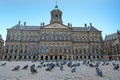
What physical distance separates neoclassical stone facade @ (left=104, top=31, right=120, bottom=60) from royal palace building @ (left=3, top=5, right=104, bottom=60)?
6689 millimetres

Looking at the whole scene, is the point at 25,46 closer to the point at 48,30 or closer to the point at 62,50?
the point at 48,30

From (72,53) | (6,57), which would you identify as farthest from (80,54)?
(6,57)

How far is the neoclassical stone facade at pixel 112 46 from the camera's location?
58.2m

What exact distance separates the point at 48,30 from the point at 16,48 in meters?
16.7

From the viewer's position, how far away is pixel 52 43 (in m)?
56.4

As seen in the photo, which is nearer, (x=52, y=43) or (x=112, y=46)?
(x=52, y=43)

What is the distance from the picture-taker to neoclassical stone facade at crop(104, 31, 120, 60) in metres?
58.2

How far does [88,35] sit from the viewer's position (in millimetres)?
61406

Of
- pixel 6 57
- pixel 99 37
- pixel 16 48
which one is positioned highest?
pixel 99 37

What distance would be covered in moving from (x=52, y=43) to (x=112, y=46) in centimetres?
3002

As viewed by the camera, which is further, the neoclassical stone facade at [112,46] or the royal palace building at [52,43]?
the neoclassical stone facade at [112,46]

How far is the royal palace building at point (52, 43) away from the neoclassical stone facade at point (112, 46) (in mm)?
6689

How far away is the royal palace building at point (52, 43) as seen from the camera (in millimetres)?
55500

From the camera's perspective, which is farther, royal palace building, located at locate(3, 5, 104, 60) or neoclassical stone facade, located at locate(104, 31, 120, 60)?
neoclassical stone facade, located at locate(104, 31, 120, 60)
